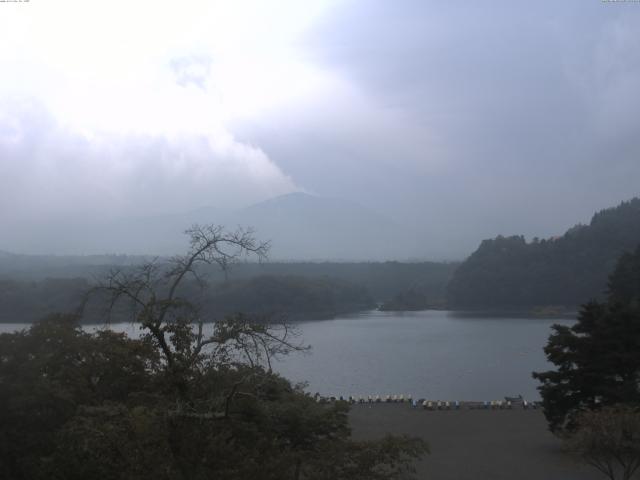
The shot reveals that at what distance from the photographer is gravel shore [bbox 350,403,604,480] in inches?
375

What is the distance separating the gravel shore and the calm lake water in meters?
2.51

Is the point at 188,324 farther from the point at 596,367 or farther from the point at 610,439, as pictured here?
the point at 596,367

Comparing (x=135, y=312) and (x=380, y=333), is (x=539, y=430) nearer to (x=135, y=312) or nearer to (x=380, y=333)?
(x=135, y=312)

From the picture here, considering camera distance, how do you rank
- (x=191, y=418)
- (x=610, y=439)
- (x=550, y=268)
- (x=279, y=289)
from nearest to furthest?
(x=191, y=418)
(x=610, y=439)
(x=279, y=289)
(x=550, y=268)

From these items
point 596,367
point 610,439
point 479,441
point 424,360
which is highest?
point 596,367

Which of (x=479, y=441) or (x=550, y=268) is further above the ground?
(x=550, y=268)

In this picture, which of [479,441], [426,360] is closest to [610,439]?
[479,441]

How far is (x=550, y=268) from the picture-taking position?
2122 inches

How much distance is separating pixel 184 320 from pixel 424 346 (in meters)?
26.1

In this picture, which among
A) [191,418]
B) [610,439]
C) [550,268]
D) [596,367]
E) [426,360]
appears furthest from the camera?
[550,268]

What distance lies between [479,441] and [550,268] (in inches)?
1791

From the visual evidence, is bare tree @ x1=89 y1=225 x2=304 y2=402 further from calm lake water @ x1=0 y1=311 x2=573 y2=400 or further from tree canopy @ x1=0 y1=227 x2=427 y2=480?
calm lake water @ x1=0 y1=311 x2=573 y2=400

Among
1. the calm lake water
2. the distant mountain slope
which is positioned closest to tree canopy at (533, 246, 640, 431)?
the calm lake water

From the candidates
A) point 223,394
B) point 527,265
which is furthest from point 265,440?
point 527,265
